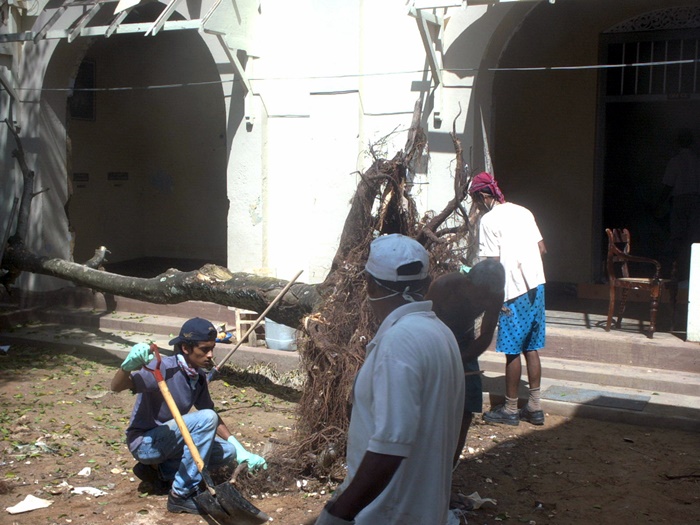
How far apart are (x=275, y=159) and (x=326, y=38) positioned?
141cm

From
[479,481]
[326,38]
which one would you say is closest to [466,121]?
[326,38]

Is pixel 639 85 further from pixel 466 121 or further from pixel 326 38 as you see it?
pixel 326 38

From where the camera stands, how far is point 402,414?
2.40 meters

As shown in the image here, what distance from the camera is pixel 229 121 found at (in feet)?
29.5

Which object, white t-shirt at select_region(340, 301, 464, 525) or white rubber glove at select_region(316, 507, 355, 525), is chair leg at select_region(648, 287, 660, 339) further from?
white rubber glove at select_region(316, 507, 355, 525)

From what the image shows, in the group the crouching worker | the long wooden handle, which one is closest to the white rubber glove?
the long wooden handle

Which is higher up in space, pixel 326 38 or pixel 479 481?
pixel 326 38

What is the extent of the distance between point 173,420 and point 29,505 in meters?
0.97

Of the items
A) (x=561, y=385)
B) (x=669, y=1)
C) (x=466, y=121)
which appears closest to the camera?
(x=561, y=385)

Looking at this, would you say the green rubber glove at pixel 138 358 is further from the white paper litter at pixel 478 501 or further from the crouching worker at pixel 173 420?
the white paper litter at pixel 478 501

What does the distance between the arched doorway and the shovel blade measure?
8.10m

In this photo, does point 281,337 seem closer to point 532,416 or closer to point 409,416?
point 532,416

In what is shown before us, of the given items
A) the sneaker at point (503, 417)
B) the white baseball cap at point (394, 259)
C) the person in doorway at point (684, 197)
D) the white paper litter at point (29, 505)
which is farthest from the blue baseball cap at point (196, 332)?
the person in doorway at point (684, 197)

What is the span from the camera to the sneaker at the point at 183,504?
15.2 feet
